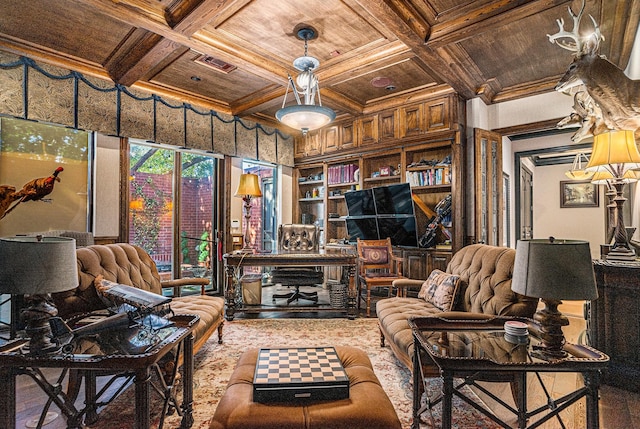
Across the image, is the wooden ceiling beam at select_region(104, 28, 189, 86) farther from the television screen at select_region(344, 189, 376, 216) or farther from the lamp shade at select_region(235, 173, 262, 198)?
the television screen at select_region(344, 189, 376, 216)

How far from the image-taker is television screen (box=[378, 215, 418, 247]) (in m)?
5.09

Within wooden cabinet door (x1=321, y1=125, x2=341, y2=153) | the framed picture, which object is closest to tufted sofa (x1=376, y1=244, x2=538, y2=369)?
wooden cabinet door (x1=321, y1=125, x2=341, y2=153)

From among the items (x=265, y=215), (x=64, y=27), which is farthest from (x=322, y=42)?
(x=265, y=215)

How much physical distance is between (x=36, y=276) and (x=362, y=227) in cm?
468

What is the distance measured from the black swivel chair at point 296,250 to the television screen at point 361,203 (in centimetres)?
89

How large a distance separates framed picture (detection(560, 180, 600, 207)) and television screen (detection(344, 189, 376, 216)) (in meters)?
4.96

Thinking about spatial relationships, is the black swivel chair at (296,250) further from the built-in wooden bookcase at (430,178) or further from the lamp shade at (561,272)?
the lamp shade at (561,272)

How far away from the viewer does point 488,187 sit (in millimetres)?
4832

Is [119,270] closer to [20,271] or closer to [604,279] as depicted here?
[20,271]

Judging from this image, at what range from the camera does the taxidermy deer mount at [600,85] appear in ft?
8.30

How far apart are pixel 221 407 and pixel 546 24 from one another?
4.04 metres

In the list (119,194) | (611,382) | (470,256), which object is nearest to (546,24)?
(470,256)

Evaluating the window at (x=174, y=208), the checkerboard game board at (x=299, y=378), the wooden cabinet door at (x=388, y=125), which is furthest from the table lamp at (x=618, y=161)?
the window at (x=174, y=208)

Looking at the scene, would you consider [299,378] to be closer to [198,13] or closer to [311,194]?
[198,13]
